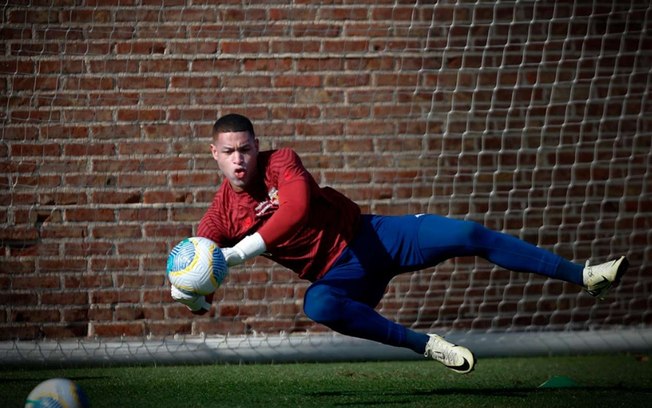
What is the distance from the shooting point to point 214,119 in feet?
20.4

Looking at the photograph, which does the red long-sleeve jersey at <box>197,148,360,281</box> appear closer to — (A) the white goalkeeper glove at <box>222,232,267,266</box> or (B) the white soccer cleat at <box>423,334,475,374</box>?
(A) the white goalkeeper glove at <box>222,232,267,266</box>

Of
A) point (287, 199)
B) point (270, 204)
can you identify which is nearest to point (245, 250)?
point (287, 199)

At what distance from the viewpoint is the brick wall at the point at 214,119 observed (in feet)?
20.4

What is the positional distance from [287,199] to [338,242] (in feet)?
1.45

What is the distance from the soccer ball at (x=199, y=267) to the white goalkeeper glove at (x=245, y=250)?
0.13 feet

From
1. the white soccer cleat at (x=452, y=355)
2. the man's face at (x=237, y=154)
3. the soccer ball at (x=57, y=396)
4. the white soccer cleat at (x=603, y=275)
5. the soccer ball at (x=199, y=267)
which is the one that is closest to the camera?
the soccer ball at (x=57, y=396)

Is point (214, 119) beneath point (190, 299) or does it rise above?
above

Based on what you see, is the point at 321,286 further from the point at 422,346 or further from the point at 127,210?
the point at 127,210

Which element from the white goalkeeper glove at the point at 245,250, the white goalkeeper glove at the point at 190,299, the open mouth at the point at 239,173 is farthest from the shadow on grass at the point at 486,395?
the open mouth at the point at 239,173

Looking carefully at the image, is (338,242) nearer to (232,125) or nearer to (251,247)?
(251,247)

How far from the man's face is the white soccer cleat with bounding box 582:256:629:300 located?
1.62 m

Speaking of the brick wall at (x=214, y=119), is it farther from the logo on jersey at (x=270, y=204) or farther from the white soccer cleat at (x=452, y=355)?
the white soccer cleat at (x=452, y=355)

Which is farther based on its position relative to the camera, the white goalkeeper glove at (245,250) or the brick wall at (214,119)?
the brick wall at (214,119)

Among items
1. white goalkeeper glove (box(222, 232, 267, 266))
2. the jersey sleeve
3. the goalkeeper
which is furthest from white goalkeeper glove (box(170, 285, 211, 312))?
the jersey sleeve
